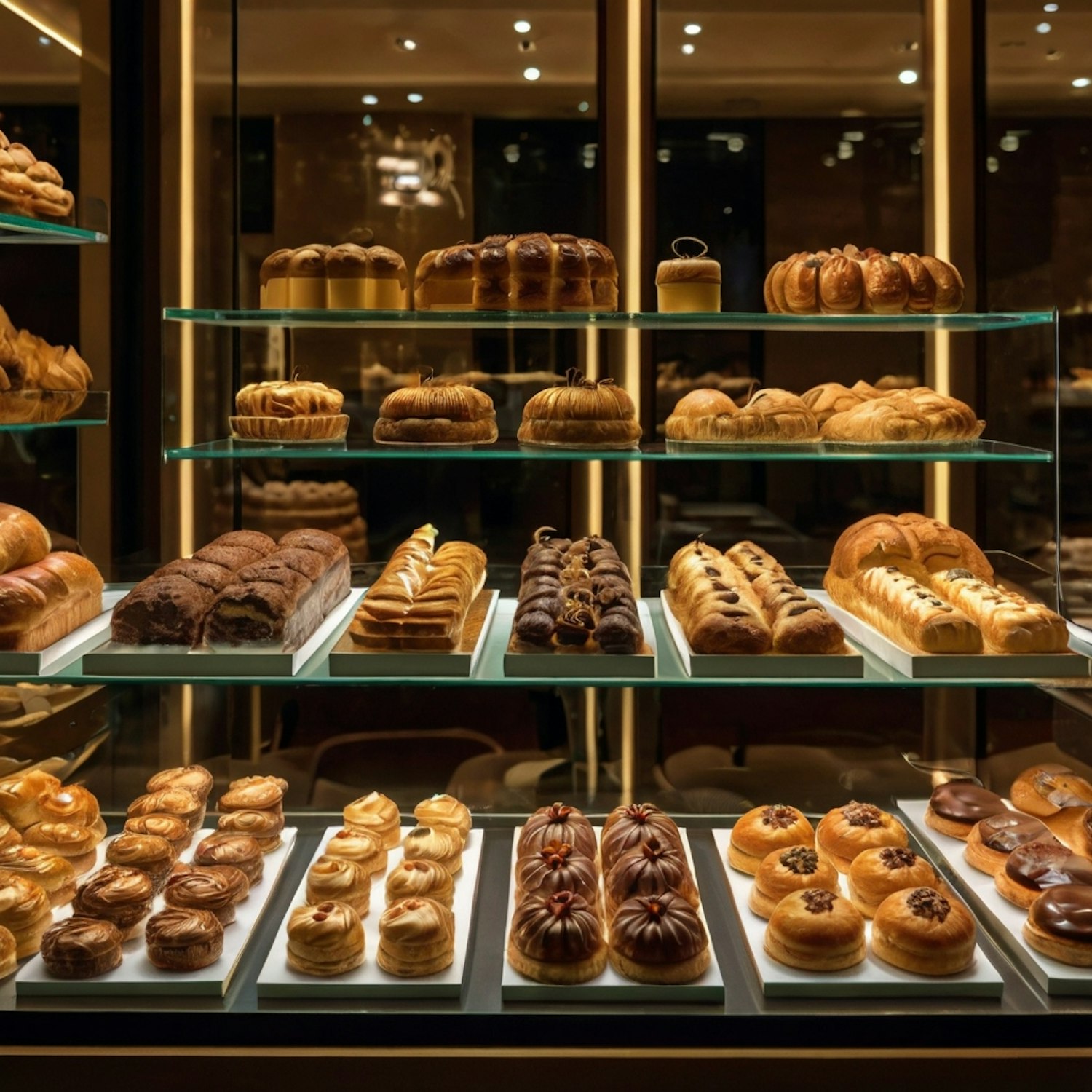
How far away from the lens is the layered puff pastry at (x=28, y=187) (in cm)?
287

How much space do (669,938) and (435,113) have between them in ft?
8.79

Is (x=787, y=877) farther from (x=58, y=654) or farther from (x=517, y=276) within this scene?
(x=58, y=654)

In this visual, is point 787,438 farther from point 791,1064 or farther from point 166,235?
point 166,235

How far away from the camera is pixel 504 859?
3.24 m

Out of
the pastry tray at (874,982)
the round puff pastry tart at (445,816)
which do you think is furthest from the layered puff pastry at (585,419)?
the pastry tray at (874,982)

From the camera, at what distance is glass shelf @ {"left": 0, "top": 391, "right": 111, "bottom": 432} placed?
2.99m

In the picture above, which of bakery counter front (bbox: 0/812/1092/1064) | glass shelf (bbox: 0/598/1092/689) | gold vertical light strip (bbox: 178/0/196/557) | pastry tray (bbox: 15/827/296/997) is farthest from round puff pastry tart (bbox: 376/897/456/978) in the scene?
gold vertical light strip (bbox: 178/0/196/557)

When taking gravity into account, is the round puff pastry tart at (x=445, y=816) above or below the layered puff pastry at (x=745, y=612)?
below

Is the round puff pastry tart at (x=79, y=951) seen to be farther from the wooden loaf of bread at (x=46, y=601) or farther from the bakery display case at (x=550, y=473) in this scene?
the bakery display case at (x=550, y=473)

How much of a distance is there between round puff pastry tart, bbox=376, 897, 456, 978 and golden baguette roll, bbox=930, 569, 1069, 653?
1.37 metres

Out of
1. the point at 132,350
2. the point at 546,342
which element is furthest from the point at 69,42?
the point at 546,342

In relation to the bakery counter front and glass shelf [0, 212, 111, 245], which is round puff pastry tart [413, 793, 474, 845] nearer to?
the bakery counter front

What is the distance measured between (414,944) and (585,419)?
1.32m

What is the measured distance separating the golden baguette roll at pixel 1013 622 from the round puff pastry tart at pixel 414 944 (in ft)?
4.51
